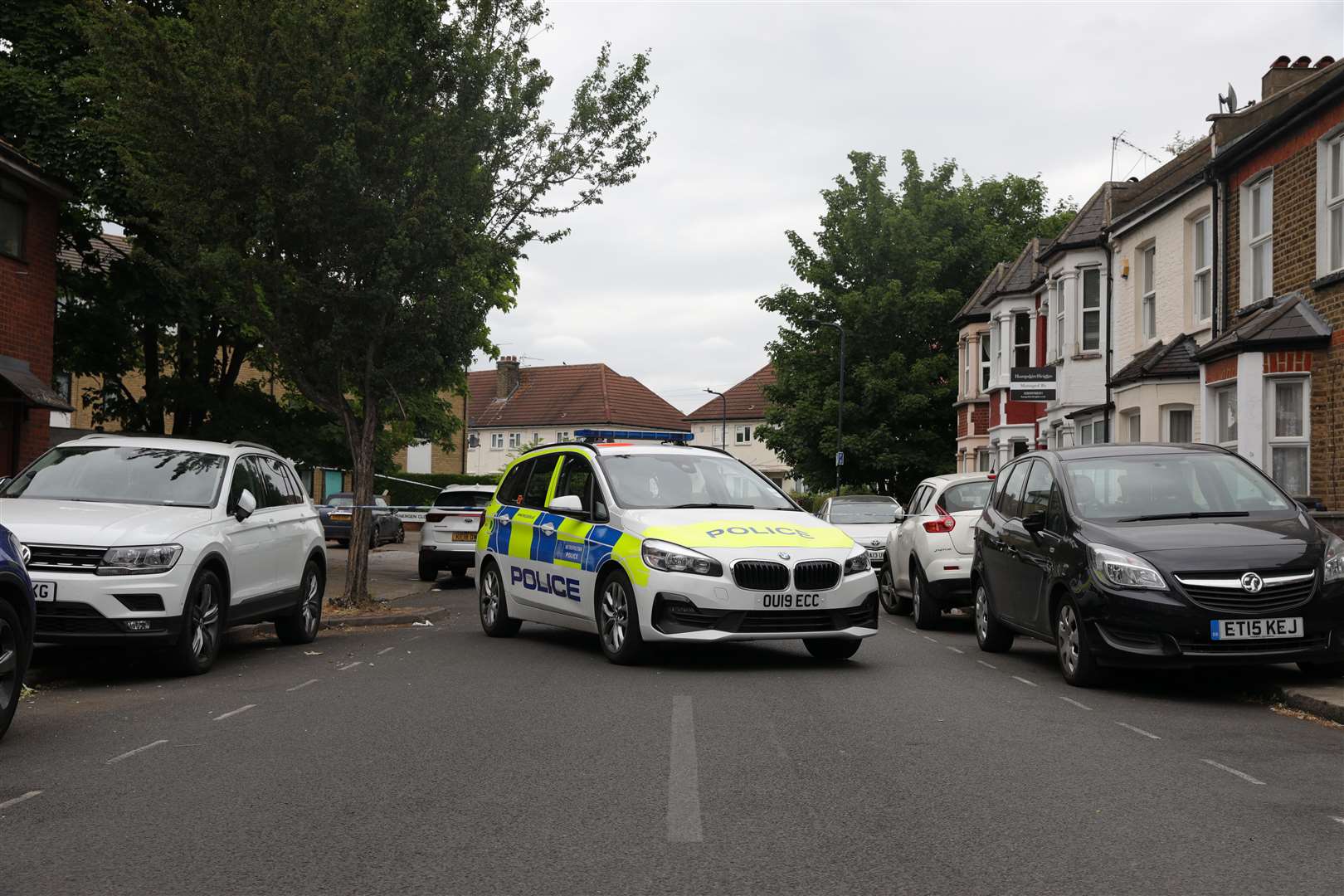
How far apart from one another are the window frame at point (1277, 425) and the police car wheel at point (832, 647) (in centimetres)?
929

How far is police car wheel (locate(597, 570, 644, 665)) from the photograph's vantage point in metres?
10.6

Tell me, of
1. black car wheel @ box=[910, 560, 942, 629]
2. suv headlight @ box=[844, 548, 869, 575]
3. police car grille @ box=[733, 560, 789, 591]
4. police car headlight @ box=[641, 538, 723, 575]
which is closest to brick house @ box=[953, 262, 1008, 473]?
black car wheel @ box=[910, 560, 942, 629]

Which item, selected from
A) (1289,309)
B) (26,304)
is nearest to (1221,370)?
(1289,309)

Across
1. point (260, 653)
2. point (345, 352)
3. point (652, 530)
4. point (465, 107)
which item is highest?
point (465, 107)

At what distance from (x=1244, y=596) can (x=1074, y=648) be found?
134 centimetres

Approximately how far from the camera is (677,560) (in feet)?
33.8

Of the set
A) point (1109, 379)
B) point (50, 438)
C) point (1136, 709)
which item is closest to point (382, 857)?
point (1136, 709)

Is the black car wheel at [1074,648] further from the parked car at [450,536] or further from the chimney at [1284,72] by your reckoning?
the chimney at [1284,72]

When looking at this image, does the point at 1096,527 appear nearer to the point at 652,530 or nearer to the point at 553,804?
the point at 652,530

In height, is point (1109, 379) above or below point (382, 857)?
above

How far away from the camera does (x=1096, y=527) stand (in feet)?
32.2

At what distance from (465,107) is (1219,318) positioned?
1202 centimetres

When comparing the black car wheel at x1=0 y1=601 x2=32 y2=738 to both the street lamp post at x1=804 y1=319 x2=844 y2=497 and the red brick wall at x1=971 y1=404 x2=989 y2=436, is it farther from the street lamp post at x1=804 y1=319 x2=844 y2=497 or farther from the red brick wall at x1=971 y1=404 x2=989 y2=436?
the street lamp post at x1=804 y1=319 x2=844 y2=497

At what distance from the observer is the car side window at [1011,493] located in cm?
1185
